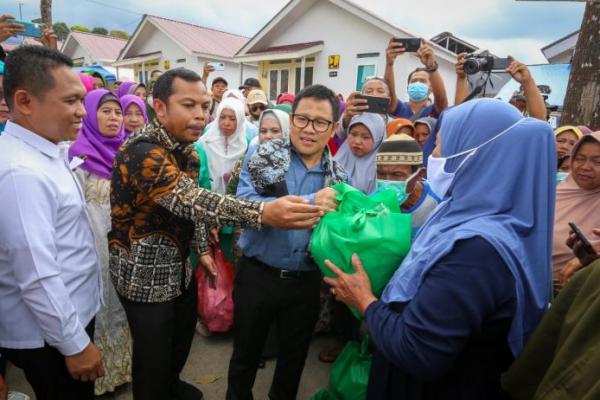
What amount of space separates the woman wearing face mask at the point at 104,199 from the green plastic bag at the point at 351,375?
4.63 feet

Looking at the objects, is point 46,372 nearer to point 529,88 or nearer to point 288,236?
point 288,236

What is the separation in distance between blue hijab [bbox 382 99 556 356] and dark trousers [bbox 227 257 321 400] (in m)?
0.92

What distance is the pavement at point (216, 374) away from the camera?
2.68 meters

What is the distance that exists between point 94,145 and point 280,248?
1.64 m

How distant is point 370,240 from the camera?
1429mm

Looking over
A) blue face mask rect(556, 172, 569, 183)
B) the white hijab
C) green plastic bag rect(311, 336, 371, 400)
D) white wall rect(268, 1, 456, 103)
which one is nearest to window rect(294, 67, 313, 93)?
white wall rect(268, 1, 456, 103)

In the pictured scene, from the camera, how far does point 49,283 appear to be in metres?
1.41

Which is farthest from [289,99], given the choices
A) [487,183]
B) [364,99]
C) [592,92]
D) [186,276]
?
[487,183]

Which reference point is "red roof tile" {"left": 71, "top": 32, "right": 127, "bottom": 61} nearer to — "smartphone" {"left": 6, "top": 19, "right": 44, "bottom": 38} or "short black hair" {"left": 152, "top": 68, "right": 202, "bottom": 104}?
"smartphone" {"left": 6, "top": 19, "right": 44, "bottom": 38}

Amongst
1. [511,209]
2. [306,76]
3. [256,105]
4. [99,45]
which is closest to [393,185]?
[511,209]

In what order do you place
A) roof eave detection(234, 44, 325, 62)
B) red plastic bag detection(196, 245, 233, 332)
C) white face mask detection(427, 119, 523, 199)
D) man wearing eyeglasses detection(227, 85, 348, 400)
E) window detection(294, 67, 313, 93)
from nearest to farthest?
white face mask detection(427, 119, 523, 199) < man wearing eyeglasses detection(227, 85, 348, 400) < red plastic bag detection(196, 245, 233, 332) < roof eave detection(234, 44, 325, 62) < window detection(294, 67, 313, 93)

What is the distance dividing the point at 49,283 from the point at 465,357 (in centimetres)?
155

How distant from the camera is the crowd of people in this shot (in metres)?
1.19

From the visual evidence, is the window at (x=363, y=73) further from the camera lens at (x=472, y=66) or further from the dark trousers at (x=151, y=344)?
the dark trousers at (x=151, y=344)
